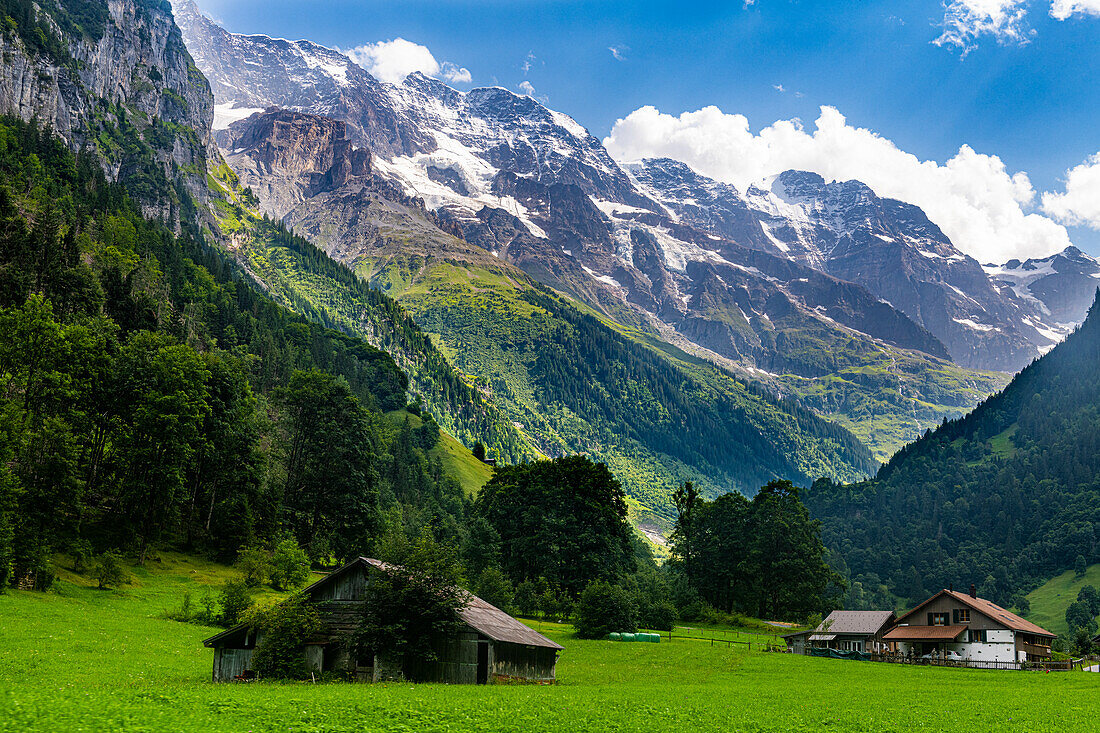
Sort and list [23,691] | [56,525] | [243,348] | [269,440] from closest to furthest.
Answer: [23,691], [56,525], [269,440], [243,348]

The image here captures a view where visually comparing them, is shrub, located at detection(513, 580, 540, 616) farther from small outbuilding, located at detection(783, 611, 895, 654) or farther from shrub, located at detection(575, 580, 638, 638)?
small outbuilding, located at detection(783, 611, 895, 654)

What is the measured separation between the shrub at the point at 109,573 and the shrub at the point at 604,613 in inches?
1909

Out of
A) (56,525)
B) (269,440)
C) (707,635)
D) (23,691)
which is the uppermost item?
(269,440)

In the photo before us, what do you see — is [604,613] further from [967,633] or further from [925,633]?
[967,633]

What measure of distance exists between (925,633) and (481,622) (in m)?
79.6

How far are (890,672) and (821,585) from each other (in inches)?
2318

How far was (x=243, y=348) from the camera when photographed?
15288 centimetres

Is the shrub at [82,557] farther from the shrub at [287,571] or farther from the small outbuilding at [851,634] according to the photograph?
the small outbuilding at [851,634]

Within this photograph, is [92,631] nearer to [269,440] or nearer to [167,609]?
[167,609]

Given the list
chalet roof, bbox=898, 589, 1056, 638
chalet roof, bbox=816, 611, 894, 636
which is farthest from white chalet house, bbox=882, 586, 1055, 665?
chalet roof, bbox=816, 611, 894, 636

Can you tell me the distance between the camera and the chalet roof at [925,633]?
4045 inches

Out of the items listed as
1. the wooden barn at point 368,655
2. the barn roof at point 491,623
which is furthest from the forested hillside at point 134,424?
the barn roof at point 491,623

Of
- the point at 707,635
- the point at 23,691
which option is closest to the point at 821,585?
the point at 707,635

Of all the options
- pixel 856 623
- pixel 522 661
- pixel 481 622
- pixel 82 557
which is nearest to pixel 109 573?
pixel 82 557
